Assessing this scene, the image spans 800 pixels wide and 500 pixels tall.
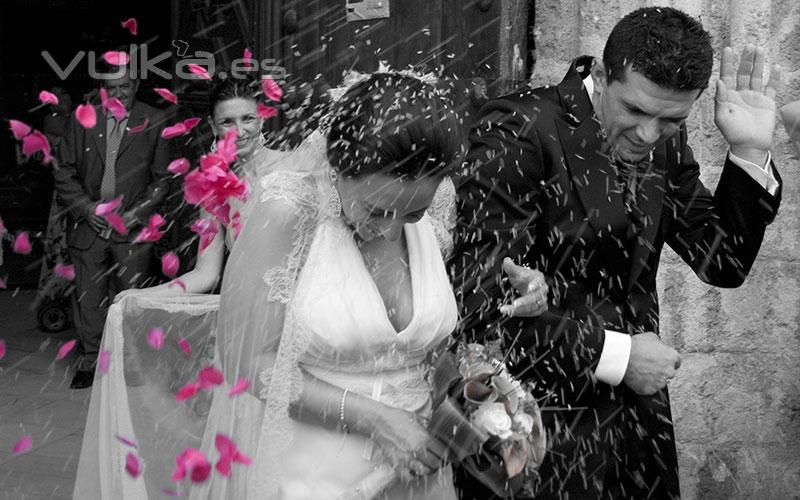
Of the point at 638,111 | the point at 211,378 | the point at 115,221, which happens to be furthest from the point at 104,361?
the point at 115,221

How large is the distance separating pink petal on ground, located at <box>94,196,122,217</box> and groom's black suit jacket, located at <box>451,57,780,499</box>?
3.72 meters

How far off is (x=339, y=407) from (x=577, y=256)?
2.59ft

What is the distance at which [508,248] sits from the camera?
3008mm

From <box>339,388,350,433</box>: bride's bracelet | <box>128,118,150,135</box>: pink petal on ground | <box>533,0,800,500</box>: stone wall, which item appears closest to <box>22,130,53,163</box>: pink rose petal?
<box>339,388,350,433</box>: bride's bracelet

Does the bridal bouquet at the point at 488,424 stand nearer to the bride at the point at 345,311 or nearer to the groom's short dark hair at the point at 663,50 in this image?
the bride at the point at 345,311

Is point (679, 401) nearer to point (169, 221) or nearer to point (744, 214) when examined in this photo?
point (744, 214)

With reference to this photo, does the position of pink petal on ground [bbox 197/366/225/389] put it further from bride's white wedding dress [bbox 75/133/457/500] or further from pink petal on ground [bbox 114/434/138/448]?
pink petal on ground [bbox 114/434/138/448]

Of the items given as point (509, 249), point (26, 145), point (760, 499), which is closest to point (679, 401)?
point (760, 499)

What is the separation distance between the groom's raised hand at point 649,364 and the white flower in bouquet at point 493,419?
1.69ft

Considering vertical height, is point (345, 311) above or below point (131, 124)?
above

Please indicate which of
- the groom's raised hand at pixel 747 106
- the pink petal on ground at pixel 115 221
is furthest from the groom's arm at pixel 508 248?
the pink petal on ground at pixel 115 221

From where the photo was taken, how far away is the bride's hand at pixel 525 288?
2832 mm

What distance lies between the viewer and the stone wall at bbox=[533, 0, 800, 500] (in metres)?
4.73

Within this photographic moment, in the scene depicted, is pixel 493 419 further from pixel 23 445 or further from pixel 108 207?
pixel 108 207
